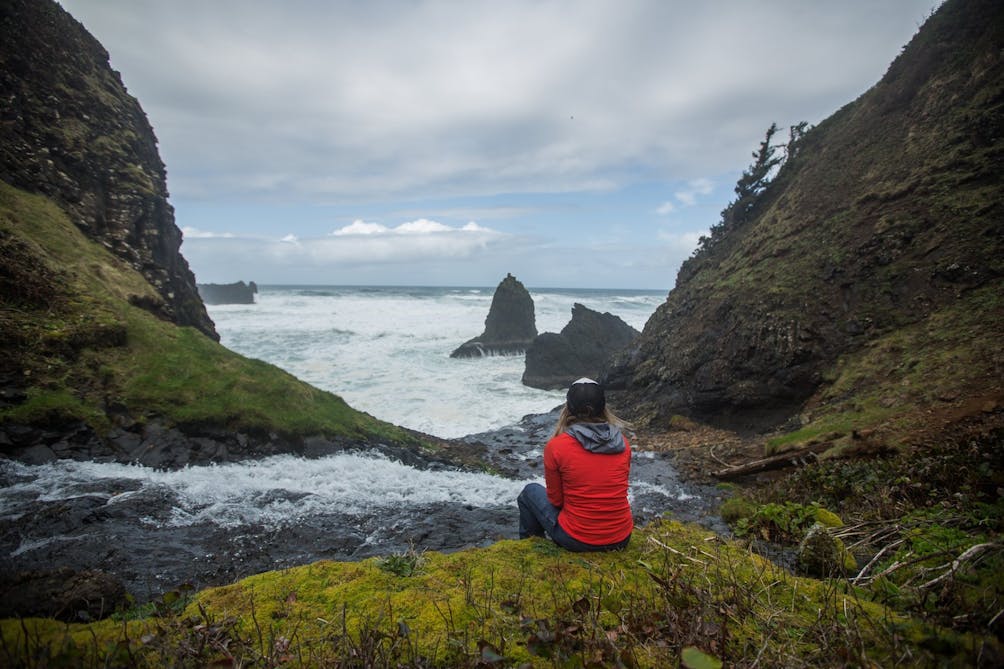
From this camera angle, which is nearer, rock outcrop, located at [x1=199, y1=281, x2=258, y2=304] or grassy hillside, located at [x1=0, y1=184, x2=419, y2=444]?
grassy hillside, located at [x1=0, y1=184, x2=419, y2=444]

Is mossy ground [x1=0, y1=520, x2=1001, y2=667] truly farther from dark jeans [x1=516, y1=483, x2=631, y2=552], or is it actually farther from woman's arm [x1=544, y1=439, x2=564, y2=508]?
woman's arm [x1=544, y1=439, x2=564, y2=508]

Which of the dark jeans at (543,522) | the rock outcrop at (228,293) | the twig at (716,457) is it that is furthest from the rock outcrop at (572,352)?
the rock outcrop at (228,293)

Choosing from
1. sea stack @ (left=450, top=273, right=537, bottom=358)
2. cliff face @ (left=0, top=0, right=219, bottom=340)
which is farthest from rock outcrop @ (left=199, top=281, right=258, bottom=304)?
cliff face @ (left=0, top=0, right=219, bottom=340)

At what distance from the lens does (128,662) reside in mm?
2117

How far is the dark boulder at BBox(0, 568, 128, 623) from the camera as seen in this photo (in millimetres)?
2956

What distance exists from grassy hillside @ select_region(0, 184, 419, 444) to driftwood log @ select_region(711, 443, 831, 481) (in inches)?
306

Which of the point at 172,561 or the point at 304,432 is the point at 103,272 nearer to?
the point at 304,432

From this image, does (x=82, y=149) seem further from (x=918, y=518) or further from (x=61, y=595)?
(x=918, y=518)

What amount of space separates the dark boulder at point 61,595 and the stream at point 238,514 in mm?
622

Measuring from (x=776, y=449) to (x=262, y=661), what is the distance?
10.9 metres

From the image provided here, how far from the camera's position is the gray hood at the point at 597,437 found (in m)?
3.98

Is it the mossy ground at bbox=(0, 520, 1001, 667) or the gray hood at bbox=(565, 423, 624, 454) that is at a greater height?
the gray hood at bbox=(565, 423, 624, 454)

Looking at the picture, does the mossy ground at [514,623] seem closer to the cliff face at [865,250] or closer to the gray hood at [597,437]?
the gray hood at [597,437]

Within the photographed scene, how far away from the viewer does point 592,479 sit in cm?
398
